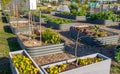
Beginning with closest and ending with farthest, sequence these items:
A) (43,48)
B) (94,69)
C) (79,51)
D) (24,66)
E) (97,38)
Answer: (24,66) < (94,69) < (43,48) < (79,51) < (97,38)

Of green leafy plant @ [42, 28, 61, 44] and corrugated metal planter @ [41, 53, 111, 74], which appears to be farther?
green leafy plant @ [42, 28, 61, 44]

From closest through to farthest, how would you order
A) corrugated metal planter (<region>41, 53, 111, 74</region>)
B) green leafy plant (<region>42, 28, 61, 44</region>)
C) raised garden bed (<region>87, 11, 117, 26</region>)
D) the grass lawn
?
corrugated metal planter (<region>41, 53, 111, 74</region>) → the grass lawn → green leafy plant (<region>42, 28, 61, 44</region>) → raised garden bed (<region>87, 11, 117, 26</region>)

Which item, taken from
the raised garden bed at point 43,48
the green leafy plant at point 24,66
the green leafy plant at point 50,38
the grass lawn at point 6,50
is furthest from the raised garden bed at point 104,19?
the green leafy plant at point 24,66

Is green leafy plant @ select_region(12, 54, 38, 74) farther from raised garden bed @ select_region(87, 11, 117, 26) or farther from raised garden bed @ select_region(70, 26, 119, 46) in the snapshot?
raised garden bed @ select_region(87, 11, 117, 26)

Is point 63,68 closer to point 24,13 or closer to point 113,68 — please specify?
point 113,68

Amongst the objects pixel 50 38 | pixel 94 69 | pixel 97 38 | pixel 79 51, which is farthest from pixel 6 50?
pixel 94 69

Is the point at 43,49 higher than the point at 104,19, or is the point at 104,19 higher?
the point at 104,19

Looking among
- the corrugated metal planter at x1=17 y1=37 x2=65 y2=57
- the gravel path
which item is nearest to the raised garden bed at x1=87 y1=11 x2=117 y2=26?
the gravel path

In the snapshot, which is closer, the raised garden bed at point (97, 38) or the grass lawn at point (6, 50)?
the grass lawn at point (6, 50)

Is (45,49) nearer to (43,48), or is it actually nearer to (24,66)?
(43,48)

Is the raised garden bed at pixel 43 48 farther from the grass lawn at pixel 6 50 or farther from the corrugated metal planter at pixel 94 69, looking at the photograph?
the corrugated metal planter at pixel 94 69

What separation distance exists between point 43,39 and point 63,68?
3546mm

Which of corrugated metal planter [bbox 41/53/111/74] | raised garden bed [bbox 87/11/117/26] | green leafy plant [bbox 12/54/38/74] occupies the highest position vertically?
raised garden bed [bbox 87/11/117/26]

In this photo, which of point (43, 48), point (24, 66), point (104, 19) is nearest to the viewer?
point (24, 66)
